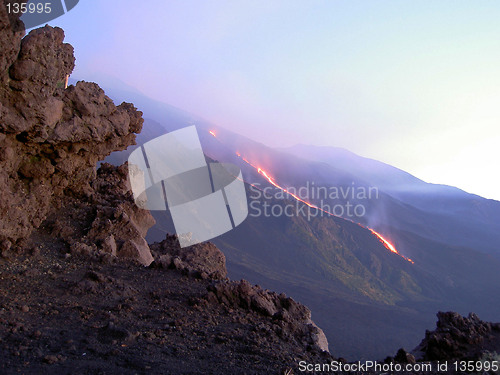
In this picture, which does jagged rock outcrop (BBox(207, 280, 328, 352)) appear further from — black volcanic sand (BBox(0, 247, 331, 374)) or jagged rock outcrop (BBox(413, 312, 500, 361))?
jagged rock outcrop (BBox(413, 312, 500, 361))

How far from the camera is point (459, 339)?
4695mm

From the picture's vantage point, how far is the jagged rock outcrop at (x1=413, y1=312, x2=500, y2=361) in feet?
14.9

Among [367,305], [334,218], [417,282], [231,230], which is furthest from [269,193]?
[367,305]

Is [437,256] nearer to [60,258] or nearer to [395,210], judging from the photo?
[395,210]

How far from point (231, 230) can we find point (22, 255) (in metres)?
21.8

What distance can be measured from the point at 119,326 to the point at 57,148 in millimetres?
3534

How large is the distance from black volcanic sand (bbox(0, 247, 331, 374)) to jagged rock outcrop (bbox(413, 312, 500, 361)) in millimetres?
1380

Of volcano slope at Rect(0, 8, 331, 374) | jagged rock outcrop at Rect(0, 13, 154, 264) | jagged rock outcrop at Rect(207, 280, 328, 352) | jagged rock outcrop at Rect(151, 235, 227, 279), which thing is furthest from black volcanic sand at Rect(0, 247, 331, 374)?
jagged rock outcrop at Rect(151, 235, 227, 279)

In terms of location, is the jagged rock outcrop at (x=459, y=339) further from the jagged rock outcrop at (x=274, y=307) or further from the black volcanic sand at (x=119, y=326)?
the black volcanic sand at (x=119, y=326)

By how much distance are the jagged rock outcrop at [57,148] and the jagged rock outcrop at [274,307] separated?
2454 mm

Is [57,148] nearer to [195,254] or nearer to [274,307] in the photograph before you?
[195,254]

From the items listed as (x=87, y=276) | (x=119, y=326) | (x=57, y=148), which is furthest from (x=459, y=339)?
(x=57, y=148)

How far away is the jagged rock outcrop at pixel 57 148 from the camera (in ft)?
17.9

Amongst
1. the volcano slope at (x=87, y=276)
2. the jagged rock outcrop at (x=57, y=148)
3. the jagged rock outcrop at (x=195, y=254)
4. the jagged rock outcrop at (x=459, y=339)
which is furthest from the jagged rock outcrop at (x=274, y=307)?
the jagged rock outcrop at (x=57, y=148)
